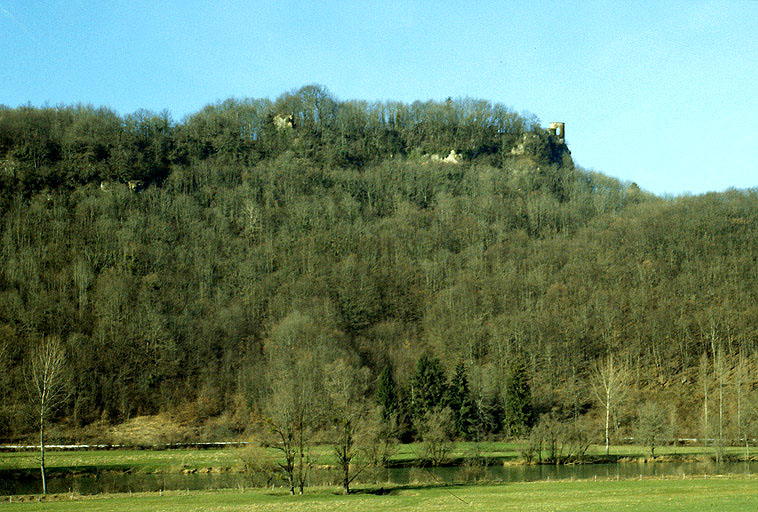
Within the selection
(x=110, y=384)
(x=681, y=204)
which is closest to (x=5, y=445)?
(x=110, y=384)

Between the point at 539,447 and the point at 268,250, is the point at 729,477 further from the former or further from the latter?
the point at 268,250

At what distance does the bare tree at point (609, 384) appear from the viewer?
2709 inches

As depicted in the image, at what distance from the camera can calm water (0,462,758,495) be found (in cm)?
4359

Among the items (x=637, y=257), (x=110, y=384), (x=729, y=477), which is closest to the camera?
(x=729, y=477)

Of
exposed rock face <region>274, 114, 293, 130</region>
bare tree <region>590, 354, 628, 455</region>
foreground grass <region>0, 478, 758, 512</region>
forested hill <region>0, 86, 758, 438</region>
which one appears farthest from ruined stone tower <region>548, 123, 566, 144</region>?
foreground grass <region>0, 478, 758, 512</region>

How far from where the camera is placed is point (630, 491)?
33781 mm

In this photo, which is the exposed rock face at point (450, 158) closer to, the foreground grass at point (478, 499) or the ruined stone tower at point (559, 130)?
the ruined stone tower at point (559, 130)

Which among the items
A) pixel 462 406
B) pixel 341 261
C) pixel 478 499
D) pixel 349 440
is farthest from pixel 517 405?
pixel 341 261

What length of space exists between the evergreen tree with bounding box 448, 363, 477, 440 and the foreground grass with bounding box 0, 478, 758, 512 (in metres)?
30.9

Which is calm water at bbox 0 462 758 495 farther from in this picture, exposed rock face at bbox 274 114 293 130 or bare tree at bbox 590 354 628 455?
exposed rock face at bbox 274 114 293 130

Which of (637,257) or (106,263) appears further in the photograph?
(637,257)

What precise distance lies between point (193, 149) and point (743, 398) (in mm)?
115707

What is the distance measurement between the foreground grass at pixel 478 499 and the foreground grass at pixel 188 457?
10963 millimetres

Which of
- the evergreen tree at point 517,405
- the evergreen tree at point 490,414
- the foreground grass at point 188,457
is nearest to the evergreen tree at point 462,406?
the evergreen tree at point 490,414
